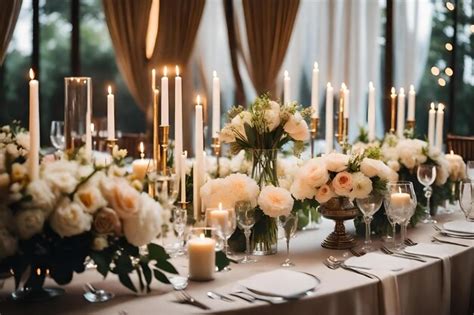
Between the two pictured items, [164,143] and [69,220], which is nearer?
[69,220]

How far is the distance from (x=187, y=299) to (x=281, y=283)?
28 centimetres

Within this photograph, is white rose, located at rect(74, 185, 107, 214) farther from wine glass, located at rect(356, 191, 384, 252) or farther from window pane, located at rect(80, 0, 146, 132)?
window pane, located at rect(80, 0, 146, 132)

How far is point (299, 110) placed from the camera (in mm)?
2846

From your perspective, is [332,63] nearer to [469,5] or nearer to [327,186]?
[469,5]

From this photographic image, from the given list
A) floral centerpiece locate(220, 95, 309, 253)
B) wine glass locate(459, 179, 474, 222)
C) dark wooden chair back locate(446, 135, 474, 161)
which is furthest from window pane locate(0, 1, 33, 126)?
wine glass locate(459, 179, 474, 222)

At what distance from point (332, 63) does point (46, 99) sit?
281cm

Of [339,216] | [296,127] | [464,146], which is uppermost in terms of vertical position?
[296,127]

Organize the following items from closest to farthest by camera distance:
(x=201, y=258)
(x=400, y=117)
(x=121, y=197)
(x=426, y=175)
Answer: (x=121, y=197) < (x=201, y=258) < (x=426, y=175) < (x=400, y=117)

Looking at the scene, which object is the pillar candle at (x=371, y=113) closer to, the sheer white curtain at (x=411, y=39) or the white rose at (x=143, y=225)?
the white rose at (x=143, y=225)

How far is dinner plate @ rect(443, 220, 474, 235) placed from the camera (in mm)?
2918

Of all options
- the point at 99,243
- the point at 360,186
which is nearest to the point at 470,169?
the point at 360,186

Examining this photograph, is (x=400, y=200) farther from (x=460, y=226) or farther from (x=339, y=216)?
(x=460, y=226)

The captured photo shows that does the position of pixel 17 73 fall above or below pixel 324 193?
above

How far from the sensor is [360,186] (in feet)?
8.47
